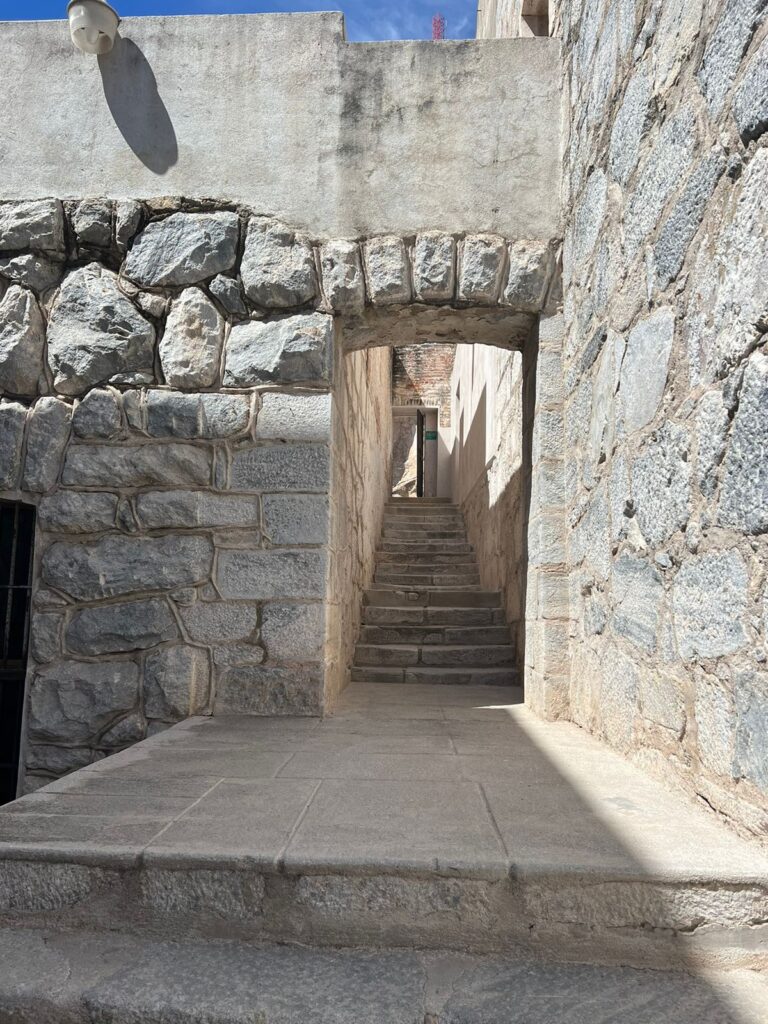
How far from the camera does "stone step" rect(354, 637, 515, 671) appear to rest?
15.0ft

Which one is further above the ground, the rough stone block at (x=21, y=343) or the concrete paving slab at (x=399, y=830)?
the rough stone block at (x=21, y=343)

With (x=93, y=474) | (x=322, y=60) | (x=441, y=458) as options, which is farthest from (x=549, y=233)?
(x=441, y=458)

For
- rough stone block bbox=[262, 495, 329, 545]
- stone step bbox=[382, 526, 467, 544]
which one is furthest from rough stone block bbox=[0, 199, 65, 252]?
stone step bbox=[382, 526, 467, 544]

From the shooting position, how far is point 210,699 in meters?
3.16

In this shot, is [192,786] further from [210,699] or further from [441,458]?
[441,458]

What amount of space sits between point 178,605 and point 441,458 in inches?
350

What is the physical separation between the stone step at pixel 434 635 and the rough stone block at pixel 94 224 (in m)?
2.93

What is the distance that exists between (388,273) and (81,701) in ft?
7.87

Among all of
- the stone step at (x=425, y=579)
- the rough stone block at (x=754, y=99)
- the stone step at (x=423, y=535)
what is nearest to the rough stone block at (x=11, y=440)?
the rough stone block at (x=754, y=99)

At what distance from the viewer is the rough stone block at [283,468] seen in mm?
3230

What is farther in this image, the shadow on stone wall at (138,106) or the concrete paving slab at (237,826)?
the shadow on stone wall at (138,106)

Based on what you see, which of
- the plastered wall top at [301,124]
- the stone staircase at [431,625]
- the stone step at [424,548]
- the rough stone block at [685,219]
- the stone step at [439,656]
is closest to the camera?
the rough stone block at [685,219]

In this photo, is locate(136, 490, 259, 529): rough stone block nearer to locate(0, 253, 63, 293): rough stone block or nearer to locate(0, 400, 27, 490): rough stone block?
locate(0, 400, 27, 490): rough stone block

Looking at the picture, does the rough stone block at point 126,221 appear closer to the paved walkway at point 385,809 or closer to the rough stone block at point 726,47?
the paved walkway at point 385,809
